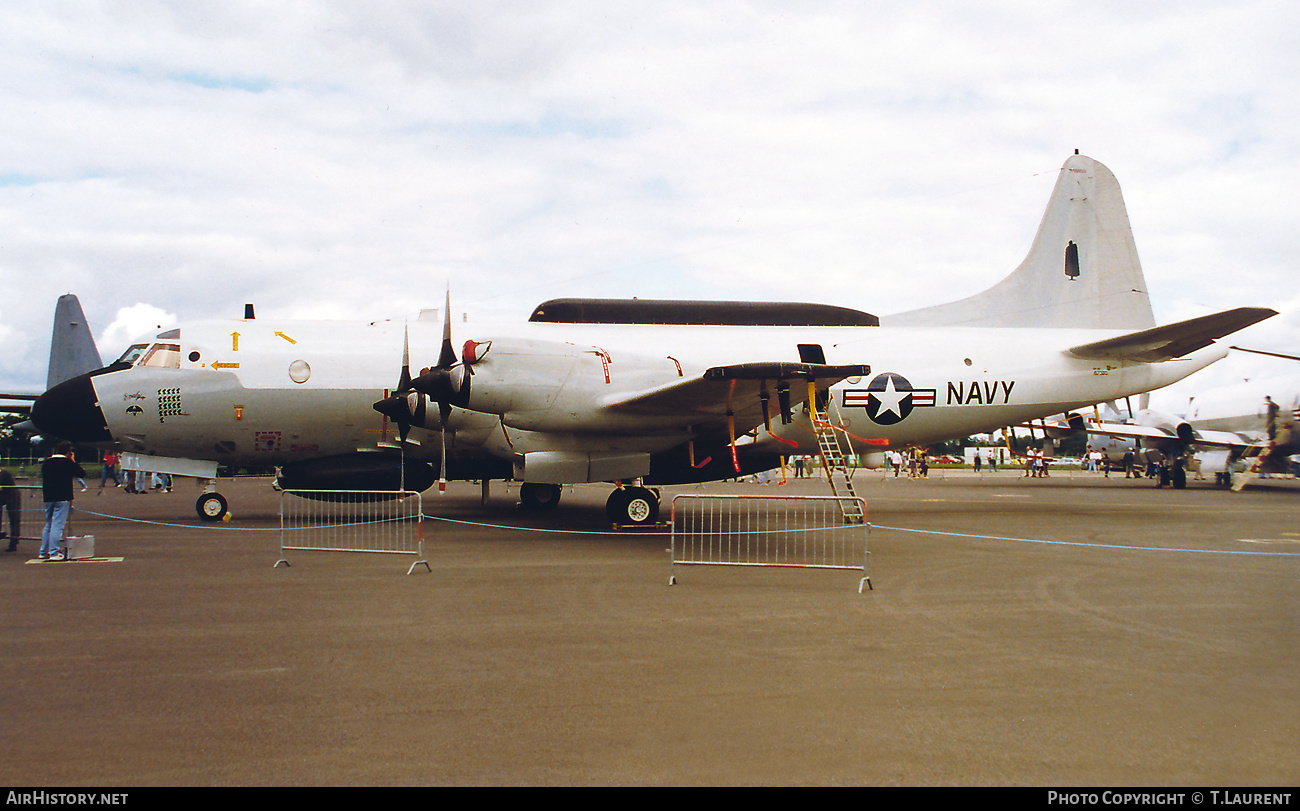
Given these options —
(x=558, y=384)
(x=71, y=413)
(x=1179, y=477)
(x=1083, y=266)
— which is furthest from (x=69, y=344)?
(x=1179, y=477)

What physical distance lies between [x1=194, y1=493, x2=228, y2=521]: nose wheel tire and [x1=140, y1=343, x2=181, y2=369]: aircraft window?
8.46 feet

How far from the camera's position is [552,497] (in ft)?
56.8

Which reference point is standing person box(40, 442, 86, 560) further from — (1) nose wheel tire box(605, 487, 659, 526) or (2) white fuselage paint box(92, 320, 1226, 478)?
(1) nose wheel tire box(605, 487, 659, 526)

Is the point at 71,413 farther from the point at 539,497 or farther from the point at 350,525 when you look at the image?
the point at 539,497

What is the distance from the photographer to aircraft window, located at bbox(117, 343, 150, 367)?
14.2 m

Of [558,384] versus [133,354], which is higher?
[133,354]

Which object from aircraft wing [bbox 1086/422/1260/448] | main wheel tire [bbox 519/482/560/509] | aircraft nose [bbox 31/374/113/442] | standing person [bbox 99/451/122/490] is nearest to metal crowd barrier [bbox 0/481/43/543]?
aircraft nose [bbox 31/374/113/442]

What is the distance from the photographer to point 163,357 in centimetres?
1415

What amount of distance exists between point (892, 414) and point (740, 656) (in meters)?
11.0

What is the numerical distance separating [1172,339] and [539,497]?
13.2m

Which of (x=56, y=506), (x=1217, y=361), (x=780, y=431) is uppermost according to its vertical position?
(x=1217, y=361)

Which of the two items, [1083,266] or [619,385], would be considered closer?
[619,385]

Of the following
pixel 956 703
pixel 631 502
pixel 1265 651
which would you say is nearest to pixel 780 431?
pixel 631 502

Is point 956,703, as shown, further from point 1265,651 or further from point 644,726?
point 1265,651
